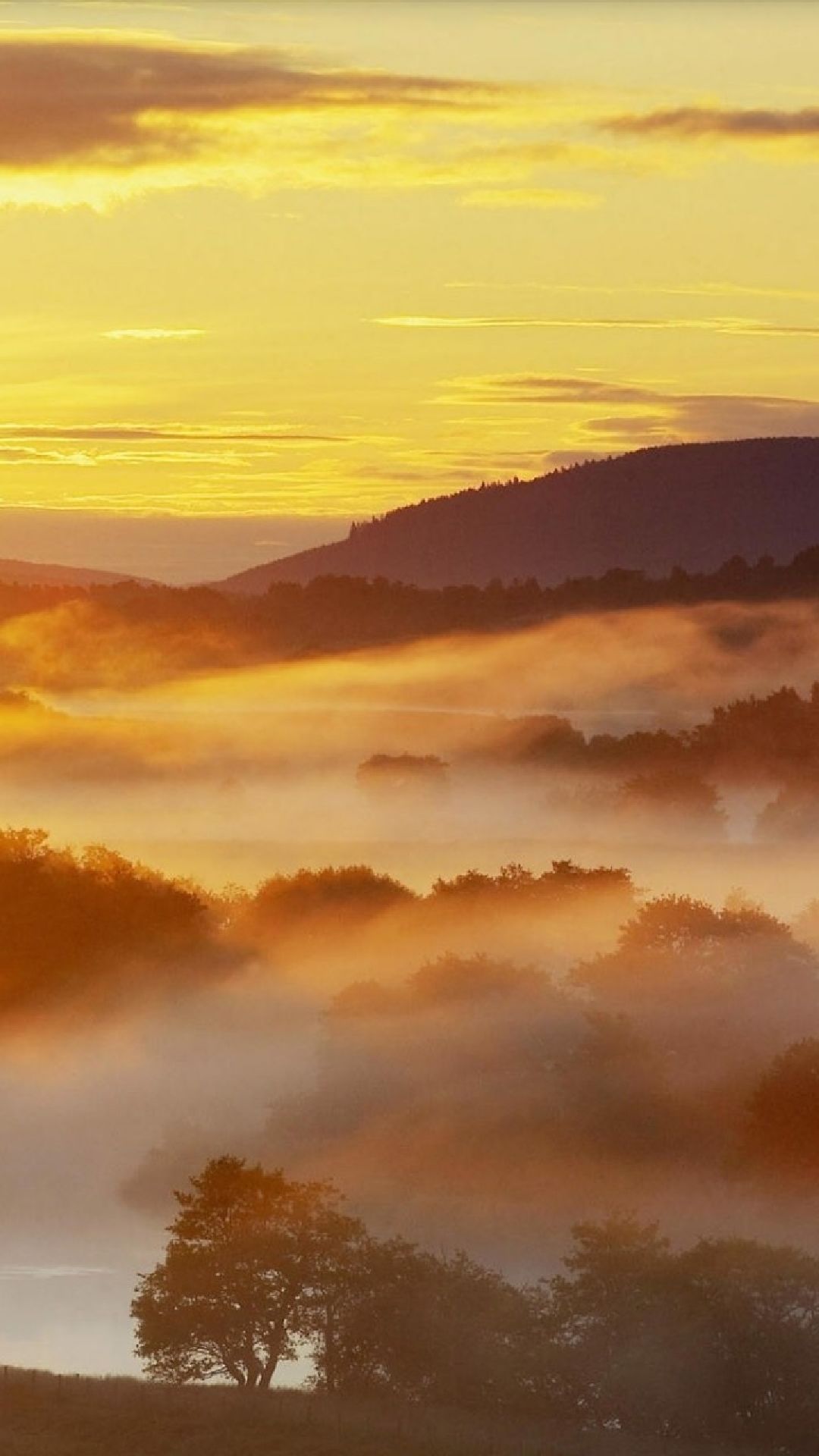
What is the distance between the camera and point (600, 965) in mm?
118625

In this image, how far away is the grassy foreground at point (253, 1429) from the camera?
61.6m

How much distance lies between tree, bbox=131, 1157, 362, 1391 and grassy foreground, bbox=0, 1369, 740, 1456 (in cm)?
280

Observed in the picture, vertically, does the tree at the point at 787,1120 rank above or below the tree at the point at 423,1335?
above

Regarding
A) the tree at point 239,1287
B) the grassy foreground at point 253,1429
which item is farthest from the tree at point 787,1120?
the grassy foreground at point 253,1429

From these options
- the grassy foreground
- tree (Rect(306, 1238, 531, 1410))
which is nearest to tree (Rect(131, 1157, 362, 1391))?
tree (Rect(306, 1238, 531, 1410))

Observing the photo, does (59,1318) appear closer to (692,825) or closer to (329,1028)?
(329,1028)

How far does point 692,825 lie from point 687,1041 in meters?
92.4

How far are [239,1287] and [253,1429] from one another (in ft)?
23.4

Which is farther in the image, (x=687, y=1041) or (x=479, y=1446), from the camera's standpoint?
(x=687, y=1041)

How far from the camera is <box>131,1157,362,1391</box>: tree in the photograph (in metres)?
68.6

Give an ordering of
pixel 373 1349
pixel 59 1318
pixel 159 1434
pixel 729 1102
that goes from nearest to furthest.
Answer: pixel 159 1434 < pixel 373 1349 < pixel 59 1318 < pixel 729 1102

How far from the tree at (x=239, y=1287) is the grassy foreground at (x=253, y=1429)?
9.17 ft

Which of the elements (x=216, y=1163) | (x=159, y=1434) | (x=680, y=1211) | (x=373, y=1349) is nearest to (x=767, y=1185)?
(x=680, y=1211)

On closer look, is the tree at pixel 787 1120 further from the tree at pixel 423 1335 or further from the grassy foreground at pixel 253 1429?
the grassy foreground at pixel 253 1429
